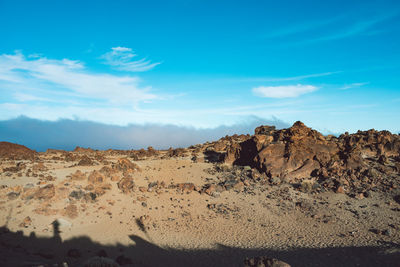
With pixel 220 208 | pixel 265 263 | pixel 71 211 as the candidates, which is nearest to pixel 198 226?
pixel 220 208

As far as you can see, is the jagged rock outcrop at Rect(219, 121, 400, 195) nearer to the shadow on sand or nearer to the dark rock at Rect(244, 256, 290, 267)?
the shadow on sand

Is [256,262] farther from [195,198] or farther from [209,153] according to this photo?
[209,153]

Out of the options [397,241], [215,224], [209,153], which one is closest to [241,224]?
[215,224]

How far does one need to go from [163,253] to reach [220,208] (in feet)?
26.1

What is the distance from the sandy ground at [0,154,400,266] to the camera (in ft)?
51.5

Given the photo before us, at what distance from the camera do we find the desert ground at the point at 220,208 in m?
16.3

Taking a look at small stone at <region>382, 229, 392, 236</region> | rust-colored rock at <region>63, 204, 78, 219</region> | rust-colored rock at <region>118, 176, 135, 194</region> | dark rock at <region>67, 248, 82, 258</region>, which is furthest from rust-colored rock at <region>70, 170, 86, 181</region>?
small stone at <region>382, 229, 392, 236</region>

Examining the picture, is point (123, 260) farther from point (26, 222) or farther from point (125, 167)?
point (125, 167)

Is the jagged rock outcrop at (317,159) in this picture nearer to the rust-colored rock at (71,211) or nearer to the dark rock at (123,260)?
the dark rock at (123,260)

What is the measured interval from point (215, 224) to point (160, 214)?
5.29 m

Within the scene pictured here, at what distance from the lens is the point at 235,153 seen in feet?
111

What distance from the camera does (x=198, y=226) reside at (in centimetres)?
2069

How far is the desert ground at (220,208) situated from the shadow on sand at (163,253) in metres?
0.07

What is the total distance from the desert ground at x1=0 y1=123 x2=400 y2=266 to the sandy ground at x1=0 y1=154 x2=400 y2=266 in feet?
0.28
